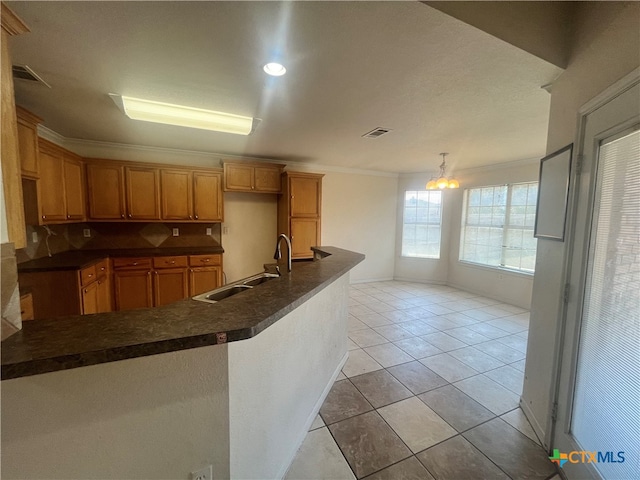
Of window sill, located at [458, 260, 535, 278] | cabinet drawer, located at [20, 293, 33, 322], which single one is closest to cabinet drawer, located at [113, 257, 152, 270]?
cabinet drawer, located at [20, 293, 33, 322]

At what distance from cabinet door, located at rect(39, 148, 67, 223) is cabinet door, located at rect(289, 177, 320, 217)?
286 centimetres

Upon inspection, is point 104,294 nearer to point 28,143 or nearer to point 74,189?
point 74,189

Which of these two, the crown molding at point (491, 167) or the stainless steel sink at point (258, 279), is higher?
the crown molding at point (491, 167)

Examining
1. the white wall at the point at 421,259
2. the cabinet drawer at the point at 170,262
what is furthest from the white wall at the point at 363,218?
the cabinet drawer at the point at 170,262

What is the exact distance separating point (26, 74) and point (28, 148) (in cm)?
88

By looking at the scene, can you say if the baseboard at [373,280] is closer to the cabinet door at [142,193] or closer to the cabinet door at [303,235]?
the cabinet door at [303,235]

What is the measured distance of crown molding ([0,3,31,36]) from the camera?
1135 mm

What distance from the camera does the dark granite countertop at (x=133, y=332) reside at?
772 millimetres

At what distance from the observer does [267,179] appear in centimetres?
438

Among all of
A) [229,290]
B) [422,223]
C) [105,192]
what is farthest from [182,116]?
[422,223]

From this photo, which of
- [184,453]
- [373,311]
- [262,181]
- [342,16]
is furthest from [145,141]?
[373,311]

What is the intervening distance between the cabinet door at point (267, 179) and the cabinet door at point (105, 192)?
6.15 ft

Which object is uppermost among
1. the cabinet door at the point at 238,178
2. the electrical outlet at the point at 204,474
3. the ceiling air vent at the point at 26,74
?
the ceiling air vent at the point at 26,74

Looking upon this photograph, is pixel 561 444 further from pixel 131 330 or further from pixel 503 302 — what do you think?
pixel 503 302
